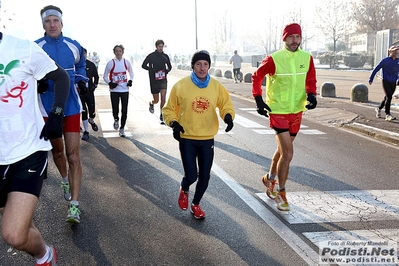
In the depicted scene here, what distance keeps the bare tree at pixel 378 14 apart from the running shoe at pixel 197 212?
153 feet

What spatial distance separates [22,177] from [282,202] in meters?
3.08

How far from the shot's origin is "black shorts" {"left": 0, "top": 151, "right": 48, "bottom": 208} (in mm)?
3016

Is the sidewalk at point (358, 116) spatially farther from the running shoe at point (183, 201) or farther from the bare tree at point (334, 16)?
the bare tree at point (334, 16)

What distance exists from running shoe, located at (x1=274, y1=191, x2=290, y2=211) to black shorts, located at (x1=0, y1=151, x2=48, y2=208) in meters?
2.91

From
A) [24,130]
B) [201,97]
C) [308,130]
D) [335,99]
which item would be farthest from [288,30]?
[335,99]

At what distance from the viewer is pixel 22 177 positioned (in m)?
3.03

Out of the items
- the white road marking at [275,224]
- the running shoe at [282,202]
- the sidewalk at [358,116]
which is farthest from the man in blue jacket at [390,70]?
the running shoe at [282,202]

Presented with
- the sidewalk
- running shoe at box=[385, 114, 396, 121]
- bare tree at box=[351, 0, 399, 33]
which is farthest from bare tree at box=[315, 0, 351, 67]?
running shoe at box=[385, 114, 396, 121]

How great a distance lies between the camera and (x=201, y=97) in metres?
4.79

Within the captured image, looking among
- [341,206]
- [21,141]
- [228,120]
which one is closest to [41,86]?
[21,141]

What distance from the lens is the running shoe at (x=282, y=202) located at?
518 centimetres

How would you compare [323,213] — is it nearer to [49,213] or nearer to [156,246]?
[156,246]

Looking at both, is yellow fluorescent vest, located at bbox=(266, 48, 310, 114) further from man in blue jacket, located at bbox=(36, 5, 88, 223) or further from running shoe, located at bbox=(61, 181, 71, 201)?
running shoe, located at bbox=(61, 181, 71, 201)

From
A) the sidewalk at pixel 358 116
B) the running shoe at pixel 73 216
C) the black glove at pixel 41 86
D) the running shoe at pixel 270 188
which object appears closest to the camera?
the black glove at pixel 41 86
